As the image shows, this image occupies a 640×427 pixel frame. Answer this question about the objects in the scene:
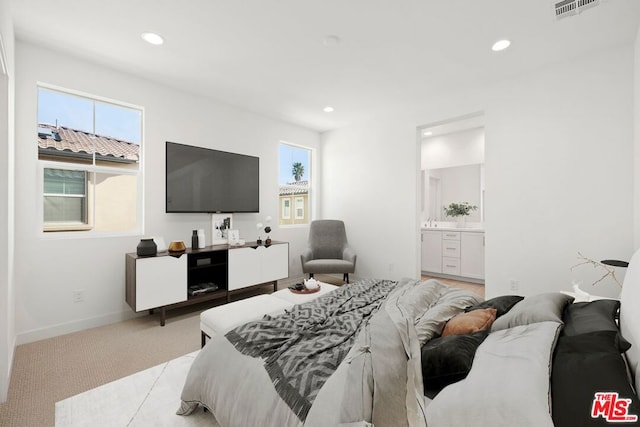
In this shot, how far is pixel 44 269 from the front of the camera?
2.71m

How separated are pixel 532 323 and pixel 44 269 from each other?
12.5 ft

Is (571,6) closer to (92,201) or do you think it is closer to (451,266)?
(451,266)

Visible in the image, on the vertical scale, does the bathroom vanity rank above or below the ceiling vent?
below

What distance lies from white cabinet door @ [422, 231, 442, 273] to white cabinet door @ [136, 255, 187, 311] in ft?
13.6

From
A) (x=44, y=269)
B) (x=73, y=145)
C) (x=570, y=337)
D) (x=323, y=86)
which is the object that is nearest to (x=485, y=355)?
(x=570, y=337)

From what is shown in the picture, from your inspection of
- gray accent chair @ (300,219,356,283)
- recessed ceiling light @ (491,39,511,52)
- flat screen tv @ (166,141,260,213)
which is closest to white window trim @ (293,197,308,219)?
gray accent chair @ (300,219,356,283)

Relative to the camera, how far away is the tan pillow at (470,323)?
1.30 m

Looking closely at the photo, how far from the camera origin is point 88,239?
294 cm

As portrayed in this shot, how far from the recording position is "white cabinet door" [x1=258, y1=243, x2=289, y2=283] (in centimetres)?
392

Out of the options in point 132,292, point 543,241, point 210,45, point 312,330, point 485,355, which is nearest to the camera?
point 485,355

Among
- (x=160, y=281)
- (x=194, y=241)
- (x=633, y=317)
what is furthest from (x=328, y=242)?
(x=633, y=317)

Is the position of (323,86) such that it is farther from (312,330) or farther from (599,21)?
(312,330)

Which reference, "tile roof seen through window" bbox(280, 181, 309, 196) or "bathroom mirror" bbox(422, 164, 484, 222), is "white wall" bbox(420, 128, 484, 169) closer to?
"bathroom mirror" bbox(422, 164, 484, 222)

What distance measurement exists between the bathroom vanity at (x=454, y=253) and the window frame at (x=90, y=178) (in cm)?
461
